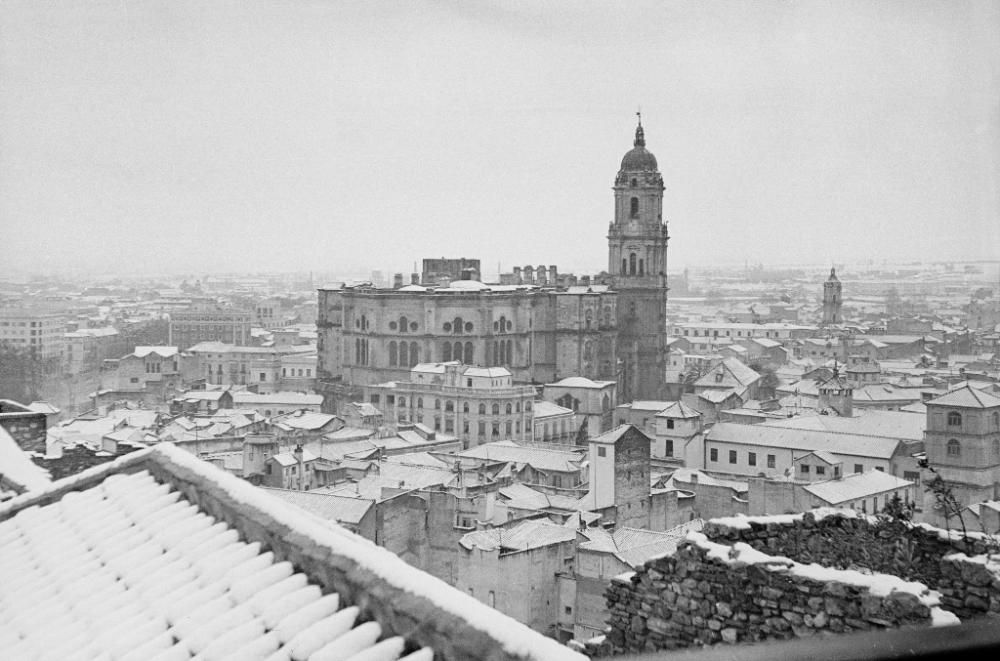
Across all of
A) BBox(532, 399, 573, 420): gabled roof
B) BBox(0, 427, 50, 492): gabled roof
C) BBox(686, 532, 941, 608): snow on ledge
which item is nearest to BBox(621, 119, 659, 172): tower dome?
BBox(532, 399, 573, 420): gabled roof

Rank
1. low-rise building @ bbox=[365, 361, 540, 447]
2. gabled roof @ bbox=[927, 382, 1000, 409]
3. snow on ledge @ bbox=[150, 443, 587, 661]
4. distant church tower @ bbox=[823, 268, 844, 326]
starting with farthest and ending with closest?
distant church tower @ bbox=[823, 268, 844, 326] → low-rise building @ bbox=[365, 361, 540, 447] → gabled roof @ bbox=[927, 382, 1000, 409] → snow on ledge @ bbox=[150, 443, 587, 661]

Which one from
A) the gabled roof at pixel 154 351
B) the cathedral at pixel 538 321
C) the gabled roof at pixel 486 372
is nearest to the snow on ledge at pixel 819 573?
the gabled roof at pixel 486 372

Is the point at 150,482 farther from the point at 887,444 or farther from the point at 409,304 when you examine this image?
the point at 409,304

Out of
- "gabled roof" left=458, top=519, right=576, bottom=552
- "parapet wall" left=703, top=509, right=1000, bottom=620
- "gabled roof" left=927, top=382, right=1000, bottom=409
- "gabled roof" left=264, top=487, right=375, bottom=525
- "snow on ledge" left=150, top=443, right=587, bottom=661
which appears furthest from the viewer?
"gabled roof" left=927, top=382, right=1000, bottom=409

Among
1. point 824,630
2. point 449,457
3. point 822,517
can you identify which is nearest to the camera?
point 824,630

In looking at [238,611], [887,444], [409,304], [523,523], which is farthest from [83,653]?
[409,304]

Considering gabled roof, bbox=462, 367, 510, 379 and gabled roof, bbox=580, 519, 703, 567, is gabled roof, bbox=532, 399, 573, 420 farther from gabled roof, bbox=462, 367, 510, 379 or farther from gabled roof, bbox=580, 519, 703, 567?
gabled roof, bbox=580, 519, 703, 567

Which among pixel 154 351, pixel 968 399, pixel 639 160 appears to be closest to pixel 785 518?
pixel 968 399
